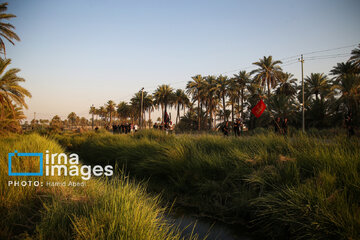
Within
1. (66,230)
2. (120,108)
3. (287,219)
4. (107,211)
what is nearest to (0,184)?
(66,230)

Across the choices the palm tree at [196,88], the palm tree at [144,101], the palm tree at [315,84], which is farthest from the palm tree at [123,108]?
the palm tree at [315,84]

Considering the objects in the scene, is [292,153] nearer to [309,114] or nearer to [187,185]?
[187,185]

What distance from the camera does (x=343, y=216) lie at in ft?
9.72

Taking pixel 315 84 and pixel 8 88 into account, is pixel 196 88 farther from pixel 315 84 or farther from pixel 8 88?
pixel 8 88

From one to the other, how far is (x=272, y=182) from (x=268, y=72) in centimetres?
4060

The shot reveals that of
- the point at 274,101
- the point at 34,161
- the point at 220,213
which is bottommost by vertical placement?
the point at 220,213

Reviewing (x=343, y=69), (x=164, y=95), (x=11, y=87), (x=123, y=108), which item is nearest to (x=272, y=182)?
(x=11, y=87)

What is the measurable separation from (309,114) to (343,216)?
3905cm

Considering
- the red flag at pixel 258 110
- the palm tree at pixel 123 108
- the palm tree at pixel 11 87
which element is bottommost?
the red flag at pixel 258 110

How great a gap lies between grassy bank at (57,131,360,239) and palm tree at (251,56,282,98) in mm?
36378

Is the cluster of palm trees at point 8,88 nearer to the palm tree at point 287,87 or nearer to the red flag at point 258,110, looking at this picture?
the red flag at point 258,110

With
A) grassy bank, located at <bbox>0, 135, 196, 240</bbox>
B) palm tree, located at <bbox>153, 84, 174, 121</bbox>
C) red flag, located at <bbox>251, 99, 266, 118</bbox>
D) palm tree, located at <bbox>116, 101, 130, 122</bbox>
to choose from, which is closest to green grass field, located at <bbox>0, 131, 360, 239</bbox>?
grassy bank, located at <bbox>0, 135, 196, 240</bbox>

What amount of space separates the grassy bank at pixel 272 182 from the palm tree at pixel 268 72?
3638 cm

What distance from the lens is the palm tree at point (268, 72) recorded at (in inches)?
1602
